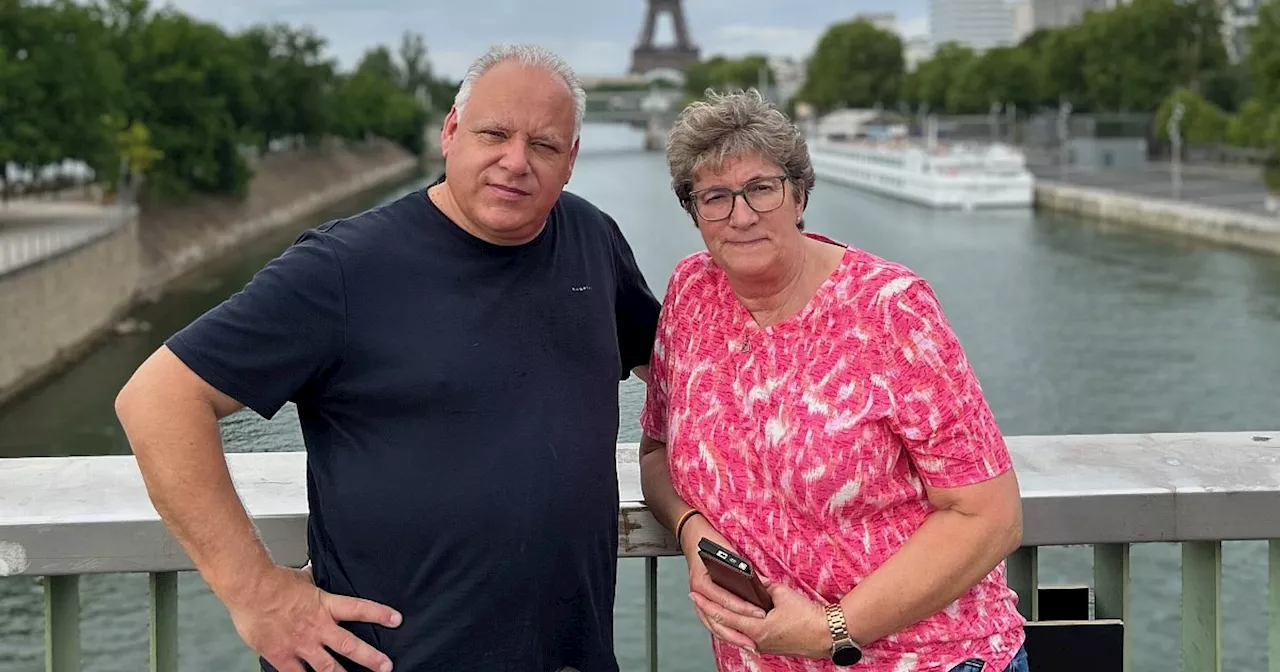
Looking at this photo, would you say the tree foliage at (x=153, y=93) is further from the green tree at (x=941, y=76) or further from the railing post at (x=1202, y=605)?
the green tree at (x=941, y=76)

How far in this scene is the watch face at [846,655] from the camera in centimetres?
172

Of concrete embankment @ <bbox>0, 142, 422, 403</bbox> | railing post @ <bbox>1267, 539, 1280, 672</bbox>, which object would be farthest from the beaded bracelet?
concrete embankment @ <bbox>0, 142, 422, 403</bbox>

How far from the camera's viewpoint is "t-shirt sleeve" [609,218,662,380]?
1.97 metres

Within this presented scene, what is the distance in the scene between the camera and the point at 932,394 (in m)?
1.66

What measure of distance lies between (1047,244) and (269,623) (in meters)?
29.6

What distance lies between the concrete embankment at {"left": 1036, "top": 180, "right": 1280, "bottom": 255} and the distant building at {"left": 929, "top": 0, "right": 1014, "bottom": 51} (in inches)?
4419

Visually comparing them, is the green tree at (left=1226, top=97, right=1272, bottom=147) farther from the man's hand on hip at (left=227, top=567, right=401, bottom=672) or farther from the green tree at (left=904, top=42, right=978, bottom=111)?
the green tree at (left=904, top=42, right=978, bottom=111)

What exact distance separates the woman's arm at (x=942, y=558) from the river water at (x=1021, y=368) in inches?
24.7

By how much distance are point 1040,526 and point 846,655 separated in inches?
14.9

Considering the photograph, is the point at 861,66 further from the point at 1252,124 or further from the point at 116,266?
the point at 116,266

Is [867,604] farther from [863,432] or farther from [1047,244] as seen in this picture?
[1047,244]

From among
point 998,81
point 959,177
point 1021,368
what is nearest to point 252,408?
point 1021,368

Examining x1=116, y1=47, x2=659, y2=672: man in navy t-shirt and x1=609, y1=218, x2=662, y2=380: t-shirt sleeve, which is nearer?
x1=116, y1=47, x2=659, y2=672: man in navy t-shirt

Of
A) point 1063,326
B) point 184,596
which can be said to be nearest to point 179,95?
point 1063,326
